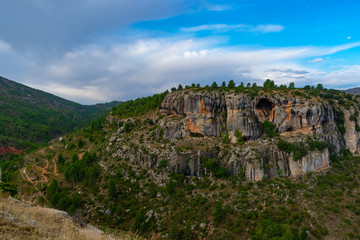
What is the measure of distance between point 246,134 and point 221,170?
16304mm

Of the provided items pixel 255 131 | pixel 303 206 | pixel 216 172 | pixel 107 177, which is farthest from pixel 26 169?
pixel 303 206

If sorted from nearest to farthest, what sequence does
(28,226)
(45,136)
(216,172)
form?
(28,226) < (216,172) < (45,136)

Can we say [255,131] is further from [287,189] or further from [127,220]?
[127,220]

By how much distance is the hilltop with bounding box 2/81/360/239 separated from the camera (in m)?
36.0

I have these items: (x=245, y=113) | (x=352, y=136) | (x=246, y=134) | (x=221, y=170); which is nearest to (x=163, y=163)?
(x=221, y=170)

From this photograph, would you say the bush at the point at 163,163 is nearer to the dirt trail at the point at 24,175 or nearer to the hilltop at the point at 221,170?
the hilltop at the point at 221,170

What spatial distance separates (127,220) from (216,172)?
26.8 metres

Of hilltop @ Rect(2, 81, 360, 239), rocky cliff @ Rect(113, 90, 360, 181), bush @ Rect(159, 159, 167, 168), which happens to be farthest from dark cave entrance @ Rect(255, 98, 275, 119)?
bush @ Rect(159, 159, 167, 168)

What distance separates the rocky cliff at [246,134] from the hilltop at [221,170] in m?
0.33

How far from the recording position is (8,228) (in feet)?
26.4

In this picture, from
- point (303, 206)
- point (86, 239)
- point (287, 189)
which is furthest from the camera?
point (287, 189)

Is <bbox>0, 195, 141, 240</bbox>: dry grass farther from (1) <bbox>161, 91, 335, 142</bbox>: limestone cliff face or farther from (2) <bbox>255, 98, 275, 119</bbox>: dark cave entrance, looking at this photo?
(2) <bbox>255, 98, 275, 119</bbox>: dark cave entrance

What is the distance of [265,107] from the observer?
60.6m

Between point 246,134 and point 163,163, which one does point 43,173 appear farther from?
point 246,134
